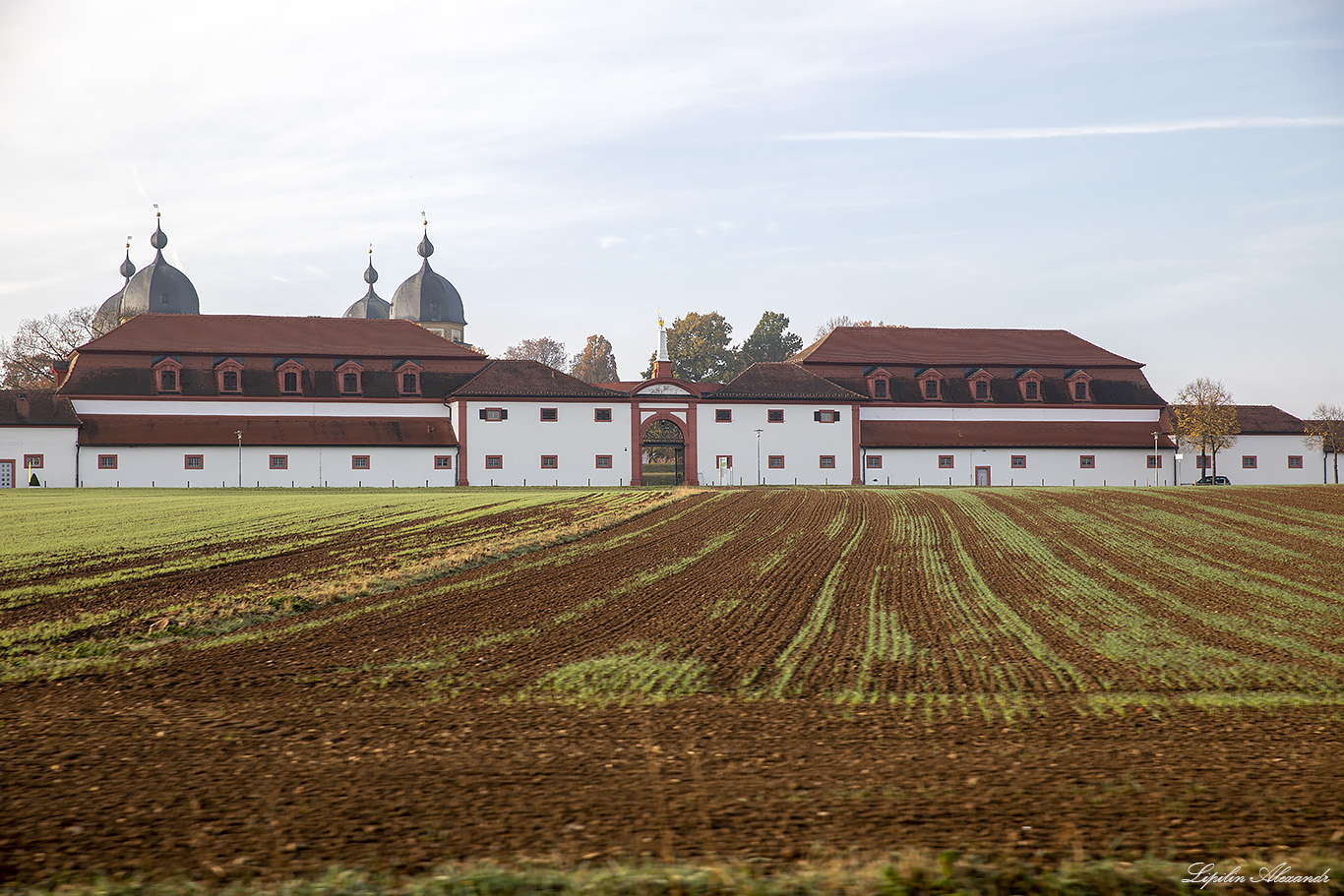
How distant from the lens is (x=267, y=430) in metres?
55.5

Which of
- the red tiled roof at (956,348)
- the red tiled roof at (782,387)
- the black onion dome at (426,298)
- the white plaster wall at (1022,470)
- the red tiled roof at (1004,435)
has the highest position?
the black onion dome at (426,298)

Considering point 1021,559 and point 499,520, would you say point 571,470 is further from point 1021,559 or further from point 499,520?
point 1021,559

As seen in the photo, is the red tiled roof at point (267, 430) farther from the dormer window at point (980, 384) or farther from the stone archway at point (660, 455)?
the dormer window at point (980, 384)

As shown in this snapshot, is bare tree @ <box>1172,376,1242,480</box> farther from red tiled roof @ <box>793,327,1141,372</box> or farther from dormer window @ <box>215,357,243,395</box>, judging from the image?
dormer window @ <box>215,357,243,395</box>

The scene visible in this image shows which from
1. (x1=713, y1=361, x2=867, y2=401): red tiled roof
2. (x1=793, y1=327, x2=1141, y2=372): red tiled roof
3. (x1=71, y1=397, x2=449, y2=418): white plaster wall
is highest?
(x1=793, y1=327, x2=1141, y2=372): red tiled roof

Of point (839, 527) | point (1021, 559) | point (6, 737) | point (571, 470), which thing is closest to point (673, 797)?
point (6, 737)

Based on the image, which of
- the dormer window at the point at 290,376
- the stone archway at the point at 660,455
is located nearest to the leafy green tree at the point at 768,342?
the stone archway at the point at 660,455

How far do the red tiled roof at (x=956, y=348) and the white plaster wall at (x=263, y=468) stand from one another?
26266 mm

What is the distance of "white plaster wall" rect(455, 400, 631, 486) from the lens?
56719mm

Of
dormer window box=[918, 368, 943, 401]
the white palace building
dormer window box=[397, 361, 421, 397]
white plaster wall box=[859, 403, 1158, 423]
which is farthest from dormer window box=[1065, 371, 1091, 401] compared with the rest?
dormer window box=[397, 361, 421, 397]

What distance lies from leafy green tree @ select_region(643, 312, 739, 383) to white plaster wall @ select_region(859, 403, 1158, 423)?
28.5 metres

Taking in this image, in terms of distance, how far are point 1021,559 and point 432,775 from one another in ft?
54.7

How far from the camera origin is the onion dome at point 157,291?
83500 millimetres

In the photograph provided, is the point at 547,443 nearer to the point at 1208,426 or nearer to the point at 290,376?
the point at 290,376
